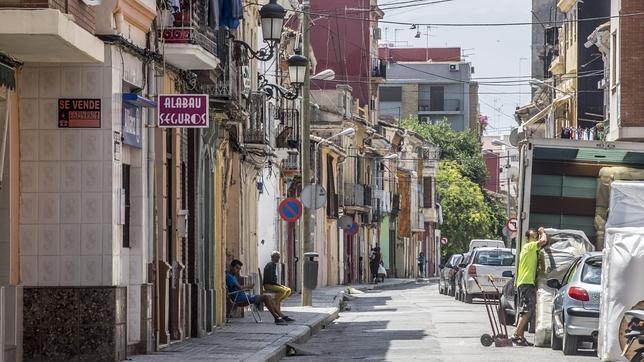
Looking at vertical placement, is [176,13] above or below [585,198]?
above

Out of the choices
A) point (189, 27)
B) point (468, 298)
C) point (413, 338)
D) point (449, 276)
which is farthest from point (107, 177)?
point (449, 276)

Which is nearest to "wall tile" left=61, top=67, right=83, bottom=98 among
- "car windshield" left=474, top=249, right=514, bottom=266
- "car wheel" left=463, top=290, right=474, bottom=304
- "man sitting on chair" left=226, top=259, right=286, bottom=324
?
"man sitting on chair" left=226, top=259, right=286, bottom=324

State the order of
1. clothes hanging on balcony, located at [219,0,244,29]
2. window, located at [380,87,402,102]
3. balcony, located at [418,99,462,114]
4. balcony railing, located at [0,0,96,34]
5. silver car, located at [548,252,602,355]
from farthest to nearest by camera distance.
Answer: balcony, located at [418,99,462,114] < window, located at [380,87,402,102] < clothes hanging on balcony, located at [219,0,244,29] < silver car, located at [548,252,602,355] < balcony railing, located at [0,0,96,34]

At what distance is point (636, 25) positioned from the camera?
4738cm

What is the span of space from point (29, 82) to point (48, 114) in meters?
0.44

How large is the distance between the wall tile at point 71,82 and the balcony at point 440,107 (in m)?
124

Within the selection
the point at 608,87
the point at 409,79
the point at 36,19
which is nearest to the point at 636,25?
the point at 608,87

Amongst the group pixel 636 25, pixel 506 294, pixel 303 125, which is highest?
pixel 636 25

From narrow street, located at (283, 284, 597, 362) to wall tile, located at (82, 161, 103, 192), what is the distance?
4.79 m

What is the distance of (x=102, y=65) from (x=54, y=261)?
2.40m

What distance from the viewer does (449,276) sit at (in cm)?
5631

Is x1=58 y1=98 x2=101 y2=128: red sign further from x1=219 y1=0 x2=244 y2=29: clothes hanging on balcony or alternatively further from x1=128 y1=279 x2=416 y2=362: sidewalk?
x1=219 y1=0 x2=244 y2=29: clothes hanging on balcony

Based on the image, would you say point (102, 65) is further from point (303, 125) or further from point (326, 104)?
point (326, 104)

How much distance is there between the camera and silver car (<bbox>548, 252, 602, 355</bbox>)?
22.9 m
